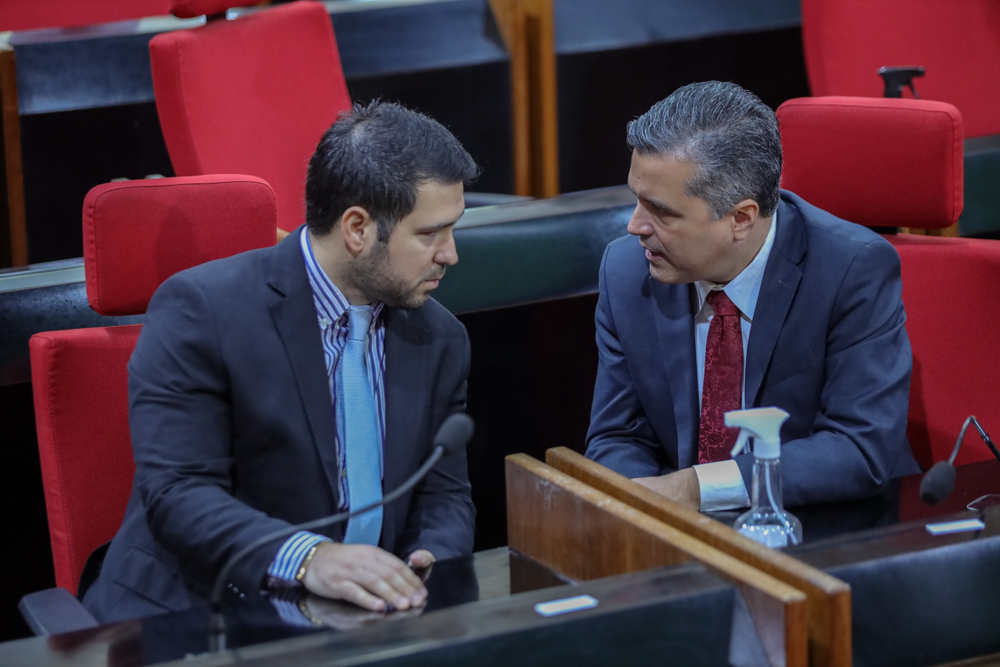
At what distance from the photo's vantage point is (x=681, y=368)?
66.6 inches

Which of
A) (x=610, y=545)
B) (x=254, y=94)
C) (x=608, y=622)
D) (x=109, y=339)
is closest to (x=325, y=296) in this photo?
(x=109, y=339)

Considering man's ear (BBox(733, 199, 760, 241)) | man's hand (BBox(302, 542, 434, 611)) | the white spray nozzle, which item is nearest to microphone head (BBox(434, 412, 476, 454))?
man's hand (BBox(302, 542, 434, 611))

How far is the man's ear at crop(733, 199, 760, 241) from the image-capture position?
1632 mm

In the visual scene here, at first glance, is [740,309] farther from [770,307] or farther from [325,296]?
[325,296]

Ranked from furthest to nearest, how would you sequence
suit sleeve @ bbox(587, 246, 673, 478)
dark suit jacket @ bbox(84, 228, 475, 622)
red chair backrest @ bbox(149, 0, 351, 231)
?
red chair backrest @ bbox(149, 0, 351, 231)
suit sleeve @ bbox(587, 246, 673, 478)
dark suit jacket @ bbox(84, 228, 475, 622)

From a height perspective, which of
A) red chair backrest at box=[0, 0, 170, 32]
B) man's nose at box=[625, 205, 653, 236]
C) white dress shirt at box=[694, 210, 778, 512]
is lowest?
white dress shirt at box=[694, 210, 778, 512]

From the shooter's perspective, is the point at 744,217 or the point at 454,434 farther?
the point at 744,217

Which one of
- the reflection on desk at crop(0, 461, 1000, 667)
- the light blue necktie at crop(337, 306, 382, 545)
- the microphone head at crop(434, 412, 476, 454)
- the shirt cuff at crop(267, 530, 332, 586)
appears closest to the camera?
the reflection on desk at crop(0, 461, 1000, 667)

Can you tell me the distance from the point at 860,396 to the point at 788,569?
2.05 ft

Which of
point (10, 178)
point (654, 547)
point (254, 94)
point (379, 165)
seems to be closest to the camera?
point (654, 547)

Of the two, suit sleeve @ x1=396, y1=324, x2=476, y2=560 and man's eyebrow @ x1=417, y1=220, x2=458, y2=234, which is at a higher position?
man's eyebrow @ x1=417, y1=220, x2=458, y2=234

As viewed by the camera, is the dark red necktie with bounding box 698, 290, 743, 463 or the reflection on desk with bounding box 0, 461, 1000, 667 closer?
the reflection on desk with bounding box 0, 461, 1000, 667

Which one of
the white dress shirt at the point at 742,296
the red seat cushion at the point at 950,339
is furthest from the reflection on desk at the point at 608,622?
the red seat cushion at the point at 950,339

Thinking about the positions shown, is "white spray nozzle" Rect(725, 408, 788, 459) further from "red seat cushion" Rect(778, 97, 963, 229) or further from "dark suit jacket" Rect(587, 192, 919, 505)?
"red seat cushion" Rect(778, 97, 963, 229)
